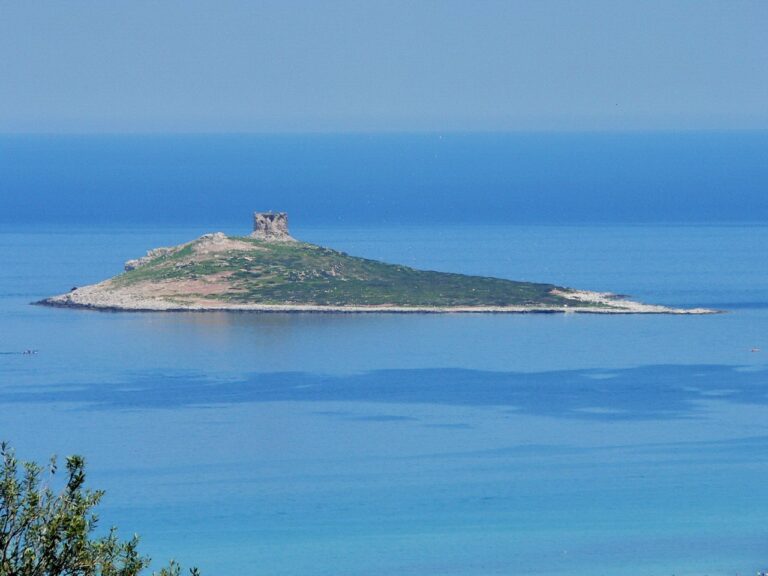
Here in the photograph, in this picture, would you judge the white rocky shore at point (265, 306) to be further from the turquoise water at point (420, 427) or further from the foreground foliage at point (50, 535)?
the foreground foliage at point (50, 535)

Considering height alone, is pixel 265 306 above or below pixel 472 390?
above

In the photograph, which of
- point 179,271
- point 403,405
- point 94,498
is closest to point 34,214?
point 179,271

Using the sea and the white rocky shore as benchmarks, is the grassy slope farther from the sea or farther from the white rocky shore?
the sea

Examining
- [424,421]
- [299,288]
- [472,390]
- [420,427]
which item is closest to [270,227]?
[299,288]

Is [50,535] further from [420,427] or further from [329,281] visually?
[329,281]

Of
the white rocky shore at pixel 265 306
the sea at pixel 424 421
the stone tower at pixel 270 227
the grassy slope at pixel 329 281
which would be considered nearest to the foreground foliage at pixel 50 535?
the sea at pixel 424 421
